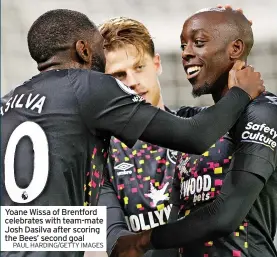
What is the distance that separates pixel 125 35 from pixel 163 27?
80.7 inches

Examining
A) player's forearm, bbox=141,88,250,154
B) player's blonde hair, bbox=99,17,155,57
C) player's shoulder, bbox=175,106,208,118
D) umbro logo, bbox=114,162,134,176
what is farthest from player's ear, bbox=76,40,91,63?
player's blonde hair, bbox=99,17,155,57

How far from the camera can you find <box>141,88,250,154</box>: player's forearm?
1.75m

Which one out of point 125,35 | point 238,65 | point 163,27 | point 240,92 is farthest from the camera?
point 163,27

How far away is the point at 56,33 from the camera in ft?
6.13

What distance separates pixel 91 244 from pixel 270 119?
0.58 meters

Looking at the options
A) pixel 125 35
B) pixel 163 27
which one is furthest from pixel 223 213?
pixel 163 27

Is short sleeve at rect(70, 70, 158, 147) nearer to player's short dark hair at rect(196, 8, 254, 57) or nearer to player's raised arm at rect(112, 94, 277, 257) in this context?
player's raised arm at rect(112, 94, 277, 257)

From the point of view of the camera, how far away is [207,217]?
1.83m

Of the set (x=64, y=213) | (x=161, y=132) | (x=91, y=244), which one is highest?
(x=161, y=132)

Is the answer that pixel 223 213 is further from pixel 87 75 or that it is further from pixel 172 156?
pixel 172 156

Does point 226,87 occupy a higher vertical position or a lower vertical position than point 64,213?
higher

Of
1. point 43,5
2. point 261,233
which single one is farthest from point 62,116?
point 43,5

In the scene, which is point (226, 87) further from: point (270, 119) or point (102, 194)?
point (102, 194)

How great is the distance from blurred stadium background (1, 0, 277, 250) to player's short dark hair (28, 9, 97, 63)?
2.44 meters
